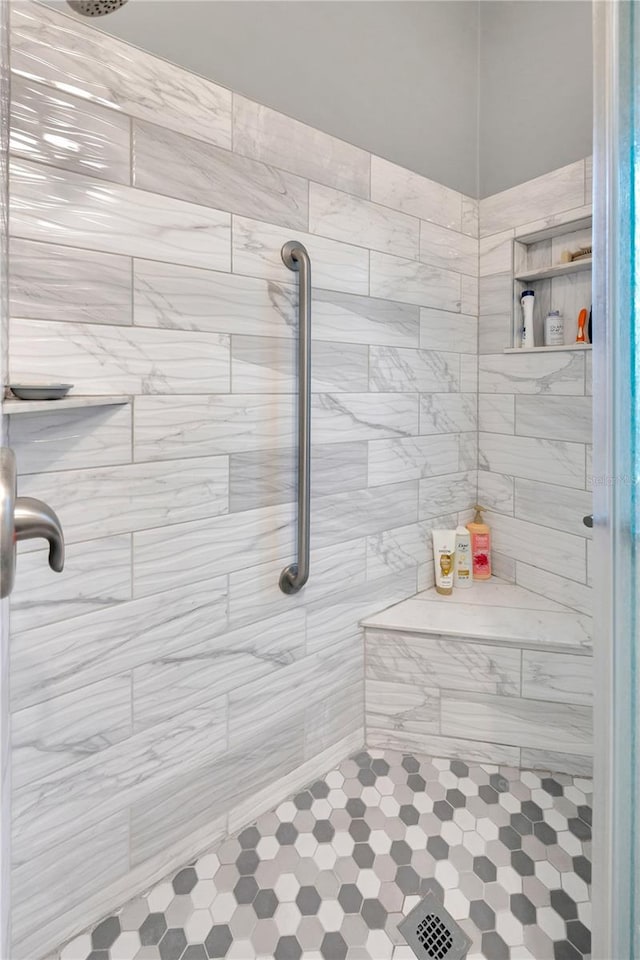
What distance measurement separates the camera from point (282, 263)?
1.23 meters

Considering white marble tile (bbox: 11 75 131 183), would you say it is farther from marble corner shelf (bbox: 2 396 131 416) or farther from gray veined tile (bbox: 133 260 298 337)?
marble corner shelf (bbox: 2 396 131 416)

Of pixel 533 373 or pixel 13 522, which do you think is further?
pixel 533 373

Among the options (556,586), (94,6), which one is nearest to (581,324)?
(556,586)

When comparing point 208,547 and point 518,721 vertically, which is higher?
point 208,547

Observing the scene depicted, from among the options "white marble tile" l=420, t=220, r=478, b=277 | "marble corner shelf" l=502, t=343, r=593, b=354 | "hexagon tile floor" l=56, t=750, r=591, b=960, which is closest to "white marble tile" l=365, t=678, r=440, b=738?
"hexagon tile floor" l=56, t=750, r=591, b=960

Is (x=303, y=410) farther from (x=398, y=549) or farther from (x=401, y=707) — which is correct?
(x=401, y=707)

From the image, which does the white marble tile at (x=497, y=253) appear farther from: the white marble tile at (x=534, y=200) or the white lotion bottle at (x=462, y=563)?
the white lotion bottle at (x=462, y=563)

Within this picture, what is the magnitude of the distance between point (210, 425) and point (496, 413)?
112 centimetres

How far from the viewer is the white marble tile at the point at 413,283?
1489mm

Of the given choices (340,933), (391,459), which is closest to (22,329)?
(391,459)

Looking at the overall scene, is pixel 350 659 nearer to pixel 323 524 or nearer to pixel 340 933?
pixel 323 524

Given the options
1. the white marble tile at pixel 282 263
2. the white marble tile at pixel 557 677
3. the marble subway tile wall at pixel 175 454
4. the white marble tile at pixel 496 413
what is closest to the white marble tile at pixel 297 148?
the marble subway tile wall at pixel 175 454

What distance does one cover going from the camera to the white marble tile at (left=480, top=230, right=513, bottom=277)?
5.57 feet

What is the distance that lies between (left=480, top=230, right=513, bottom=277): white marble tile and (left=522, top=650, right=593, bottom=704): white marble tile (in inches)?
49.7
